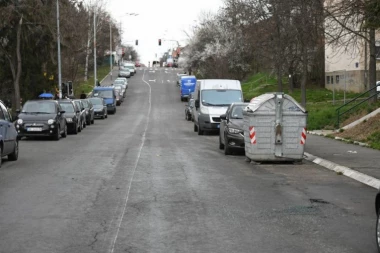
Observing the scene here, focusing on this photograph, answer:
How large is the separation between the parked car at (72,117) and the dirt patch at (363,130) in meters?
12.6

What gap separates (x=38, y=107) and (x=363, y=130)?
1318 cm

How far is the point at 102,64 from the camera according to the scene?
412ft

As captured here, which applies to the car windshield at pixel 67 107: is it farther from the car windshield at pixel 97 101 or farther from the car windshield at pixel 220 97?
the car windshield at pixel 97 101

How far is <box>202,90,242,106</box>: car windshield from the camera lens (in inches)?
1259

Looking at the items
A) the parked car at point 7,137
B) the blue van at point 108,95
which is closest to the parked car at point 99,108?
the blue van at point 108,95

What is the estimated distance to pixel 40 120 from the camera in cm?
2775

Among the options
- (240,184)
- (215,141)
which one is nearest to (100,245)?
(240,184)

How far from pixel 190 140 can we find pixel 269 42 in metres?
19.8

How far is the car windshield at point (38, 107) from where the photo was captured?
28.7 metres

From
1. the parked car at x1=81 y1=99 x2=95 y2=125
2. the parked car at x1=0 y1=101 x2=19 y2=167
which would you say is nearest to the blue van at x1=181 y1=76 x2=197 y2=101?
the parked car at x1=81 y1=99 x2=95 y2=125

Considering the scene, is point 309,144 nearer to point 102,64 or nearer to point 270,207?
point 270,207

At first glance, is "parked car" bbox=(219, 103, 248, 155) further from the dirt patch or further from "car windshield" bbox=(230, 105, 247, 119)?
the dirt patch

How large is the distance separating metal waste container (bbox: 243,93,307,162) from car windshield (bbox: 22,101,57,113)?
12981 millimetres

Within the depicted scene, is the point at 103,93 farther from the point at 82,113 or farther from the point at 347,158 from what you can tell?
the point at 347,158
